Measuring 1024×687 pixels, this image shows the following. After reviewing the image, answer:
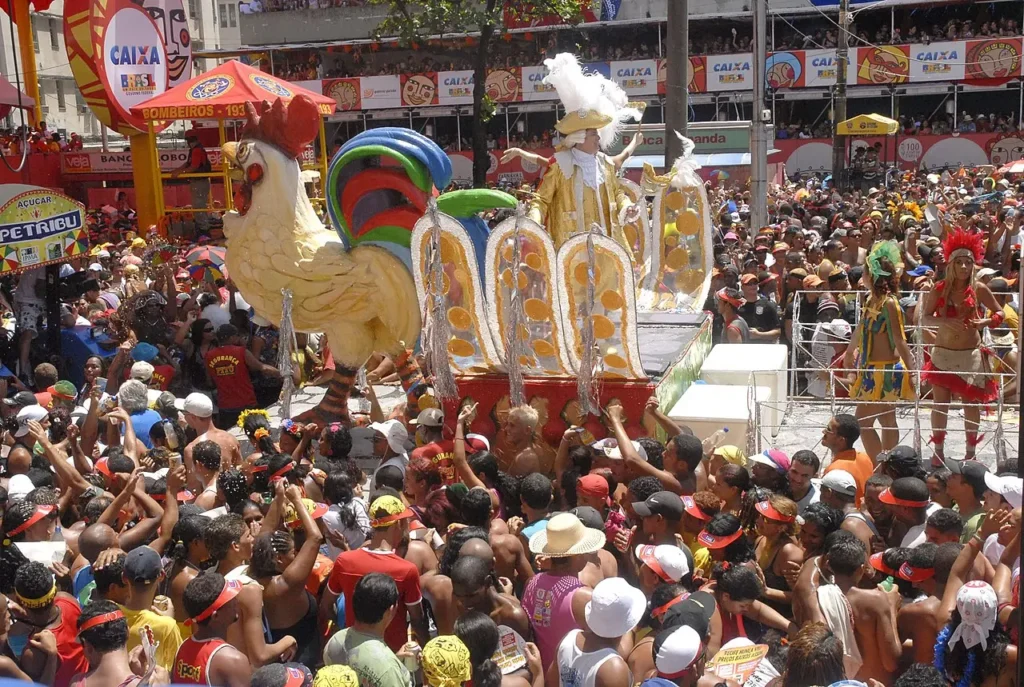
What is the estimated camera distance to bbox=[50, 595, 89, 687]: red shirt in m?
4.12

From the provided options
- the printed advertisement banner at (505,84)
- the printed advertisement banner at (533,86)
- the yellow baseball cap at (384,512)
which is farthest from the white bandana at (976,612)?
the printed advertisement banner at (505,84)

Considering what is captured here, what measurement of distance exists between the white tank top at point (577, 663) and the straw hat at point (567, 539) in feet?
1.60

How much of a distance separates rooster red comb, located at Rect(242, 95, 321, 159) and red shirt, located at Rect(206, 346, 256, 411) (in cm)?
178

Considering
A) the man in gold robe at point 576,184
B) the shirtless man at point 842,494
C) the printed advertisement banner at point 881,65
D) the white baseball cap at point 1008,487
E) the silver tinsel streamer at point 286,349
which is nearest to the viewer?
the white baseball cap at point 1008,487

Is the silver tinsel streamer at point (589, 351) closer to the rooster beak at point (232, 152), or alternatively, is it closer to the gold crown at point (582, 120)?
the gold crown at point (582, 120)

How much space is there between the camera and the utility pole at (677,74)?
12.7 meters

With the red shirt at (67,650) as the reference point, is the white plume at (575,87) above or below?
above

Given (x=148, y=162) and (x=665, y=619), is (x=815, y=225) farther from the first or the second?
(x=665, y=619)

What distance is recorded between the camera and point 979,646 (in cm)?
368

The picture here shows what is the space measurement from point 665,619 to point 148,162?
1561cm

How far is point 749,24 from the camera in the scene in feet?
108

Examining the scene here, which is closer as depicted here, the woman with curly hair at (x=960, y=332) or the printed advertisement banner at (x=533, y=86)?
the woman with curly hair at (x=960, y=332)

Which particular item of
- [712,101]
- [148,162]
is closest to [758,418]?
[148,162]

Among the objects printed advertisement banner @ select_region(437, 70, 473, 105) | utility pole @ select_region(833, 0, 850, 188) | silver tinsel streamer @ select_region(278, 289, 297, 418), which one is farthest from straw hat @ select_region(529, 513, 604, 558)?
printed advertisement banner @ select_region(437, 70, 473, 105)
